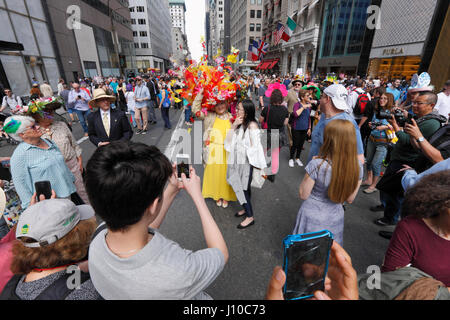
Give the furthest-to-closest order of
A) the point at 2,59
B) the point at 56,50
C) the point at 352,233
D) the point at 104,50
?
the point at 104,50 → the point at 56,50 → the point at 2,59 → the point at 352,233

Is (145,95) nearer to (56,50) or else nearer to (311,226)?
(311,226)

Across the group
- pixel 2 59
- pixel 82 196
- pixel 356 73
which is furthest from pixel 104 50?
pixel 82 196

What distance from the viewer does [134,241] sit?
0.89 meters

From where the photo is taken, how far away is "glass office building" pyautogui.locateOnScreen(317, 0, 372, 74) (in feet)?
58.6

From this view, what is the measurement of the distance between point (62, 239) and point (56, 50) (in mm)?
22703

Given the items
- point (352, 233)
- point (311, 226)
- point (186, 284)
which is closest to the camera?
point (186, 284)

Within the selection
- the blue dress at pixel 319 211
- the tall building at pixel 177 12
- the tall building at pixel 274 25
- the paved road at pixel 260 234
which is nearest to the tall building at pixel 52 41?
the paved road at pixel 260 234

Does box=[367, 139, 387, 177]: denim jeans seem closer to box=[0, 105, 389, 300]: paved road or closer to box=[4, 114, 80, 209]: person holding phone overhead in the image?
box=[0, 105, 389, 300]: paved road

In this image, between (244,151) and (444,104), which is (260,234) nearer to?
A: (244,151)

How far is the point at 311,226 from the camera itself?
2055mm

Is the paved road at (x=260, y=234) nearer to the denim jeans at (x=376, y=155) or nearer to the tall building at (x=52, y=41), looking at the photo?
the denim jeans at (x=376, y=155)

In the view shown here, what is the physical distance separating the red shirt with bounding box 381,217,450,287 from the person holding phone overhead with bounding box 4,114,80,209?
3502 millimetres

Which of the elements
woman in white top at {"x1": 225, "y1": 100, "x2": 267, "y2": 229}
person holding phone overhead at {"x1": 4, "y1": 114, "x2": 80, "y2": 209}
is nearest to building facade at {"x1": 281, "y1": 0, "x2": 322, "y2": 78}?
woman in white top at {"x1": 225, "y1": 100, "x2": 267, "y2": 229}

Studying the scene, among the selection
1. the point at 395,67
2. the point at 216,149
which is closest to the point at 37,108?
the point at 216,149
